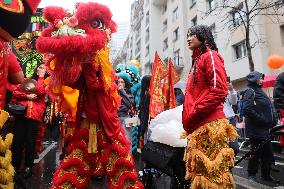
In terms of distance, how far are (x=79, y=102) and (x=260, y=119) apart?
12.3ft

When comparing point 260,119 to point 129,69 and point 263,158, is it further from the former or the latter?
point 129,69

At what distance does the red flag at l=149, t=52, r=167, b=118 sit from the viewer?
19.9ft

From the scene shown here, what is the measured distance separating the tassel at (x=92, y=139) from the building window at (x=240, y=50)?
62.8 ft

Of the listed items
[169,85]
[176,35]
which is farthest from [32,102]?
[176,35]

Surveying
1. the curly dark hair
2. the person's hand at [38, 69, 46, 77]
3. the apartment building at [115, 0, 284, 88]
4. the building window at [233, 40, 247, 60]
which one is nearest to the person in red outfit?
the curly dark hair

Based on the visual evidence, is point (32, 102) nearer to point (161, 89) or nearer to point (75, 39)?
point (161, 89)

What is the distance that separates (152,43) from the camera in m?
42.9

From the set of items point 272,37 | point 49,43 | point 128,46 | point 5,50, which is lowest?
point 5,50

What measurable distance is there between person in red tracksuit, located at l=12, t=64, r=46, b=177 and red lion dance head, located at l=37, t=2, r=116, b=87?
2.32 metres

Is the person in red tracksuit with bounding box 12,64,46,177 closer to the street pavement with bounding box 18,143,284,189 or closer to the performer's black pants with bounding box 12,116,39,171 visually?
the performer's black pants with bounding box 12,116,39,171

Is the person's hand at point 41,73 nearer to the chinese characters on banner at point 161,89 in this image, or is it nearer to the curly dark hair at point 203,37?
the chinese characters on banner at point 161,89

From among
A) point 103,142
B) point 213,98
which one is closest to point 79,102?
point 103,142

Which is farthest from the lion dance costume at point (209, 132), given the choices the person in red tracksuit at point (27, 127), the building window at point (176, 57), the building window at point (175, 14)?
the building window at point (175, 14)

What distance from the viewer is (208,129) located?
3244 mm
